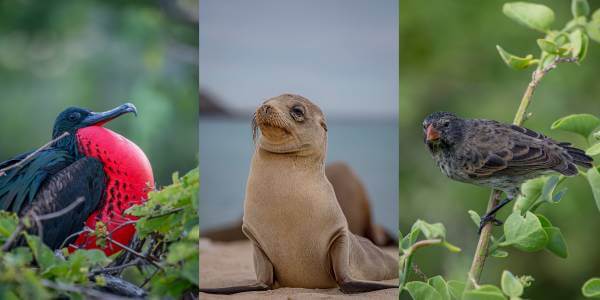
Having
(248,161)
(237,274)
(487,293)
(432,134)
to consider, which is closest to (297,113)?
(248,161)

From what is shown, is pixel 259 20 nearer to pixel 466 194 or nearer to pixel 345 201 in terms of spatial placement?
pixel 345 201

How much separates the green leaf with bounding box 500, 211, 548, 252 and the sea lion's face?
0.67 meters

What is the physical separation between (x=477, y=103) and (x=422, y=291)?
46.3 inches

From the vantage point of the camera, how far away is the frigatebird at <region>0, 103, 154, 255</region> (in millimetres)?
2775

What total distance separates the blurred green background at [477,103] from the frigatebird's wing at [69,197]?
4.03ft

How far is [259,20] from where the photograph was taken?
2.74 meters

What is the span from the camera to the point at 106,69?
2943 millimetres

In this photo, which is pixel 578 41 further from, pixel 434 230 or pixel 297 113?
pixel 297 113

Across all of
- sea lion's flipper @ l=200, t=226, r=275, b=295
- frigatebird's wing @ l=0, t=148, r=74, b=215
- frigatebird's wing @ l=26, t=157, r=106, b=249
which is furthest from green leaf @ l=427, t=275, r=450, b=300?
frigatebird's wing @ l=0, t=148, r=74, b=215

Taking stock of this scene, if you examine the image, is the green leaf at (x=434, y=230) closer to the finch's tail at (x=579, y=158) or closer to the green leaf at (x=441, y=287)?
the green leaf at (x=441, y=287)

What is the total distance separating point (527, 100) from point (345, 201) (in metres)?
0.67

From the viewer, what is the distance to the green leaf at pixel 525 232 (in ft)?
7.62

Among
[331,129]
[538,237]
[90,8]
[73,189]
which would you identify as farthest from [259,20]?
[538,237]

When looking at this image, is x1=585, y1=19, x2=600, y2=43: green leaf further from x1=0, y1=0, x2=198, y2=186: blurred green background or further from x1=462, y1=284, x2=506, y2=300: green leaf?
x1=0, y1=0, x2=198, y2=186: blurred green background
